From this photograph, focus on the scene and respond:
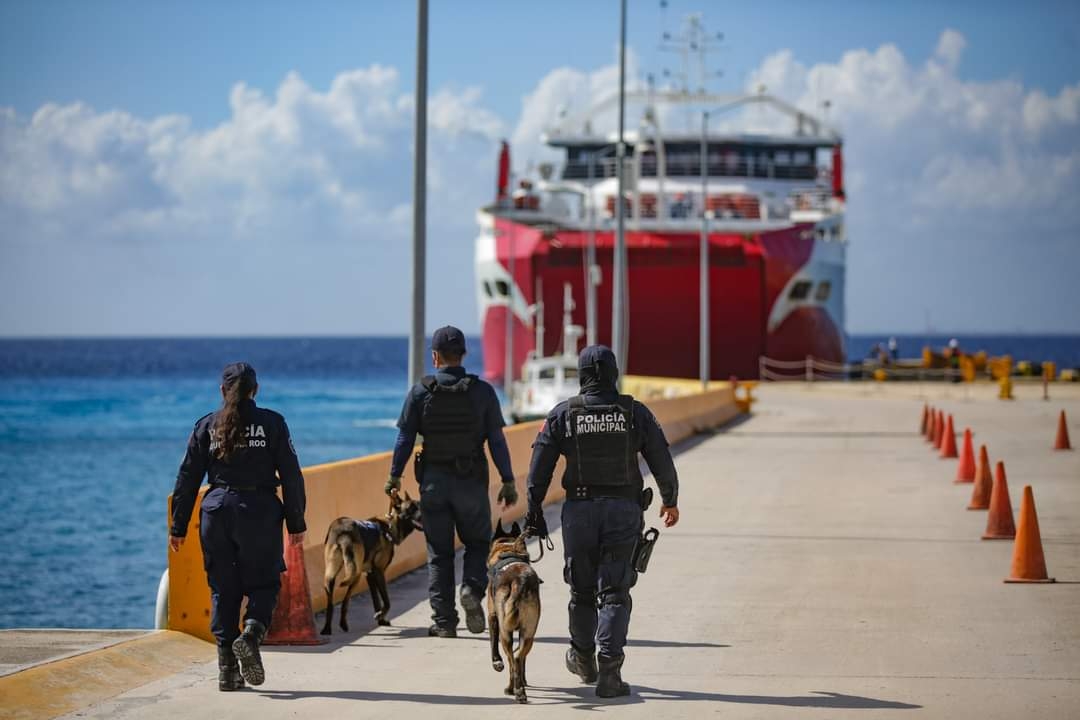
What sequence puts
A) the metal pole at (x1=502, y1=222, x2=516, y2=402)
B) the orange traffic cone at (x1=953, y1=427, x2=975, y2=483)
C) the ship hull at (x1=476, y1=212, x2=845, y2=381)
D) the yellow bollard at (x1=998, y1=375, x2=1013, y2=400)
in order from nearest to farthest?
the orange traffic cone at (x1=953, y1=427, x2=975, y2=483) < the yellow bollard at (x1=998, y1=375, x2=1013, y2=400) < the ship hull at (x1=476, y1=212, x2=845, y2=381) < the metal pole at (x1=502, y1=222, x2=516, y2=402)

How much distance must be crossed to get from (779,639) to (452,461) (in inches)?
85.7

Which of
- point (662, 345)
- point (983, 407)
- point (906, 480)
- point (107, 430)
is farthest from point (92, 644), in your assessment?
point (107, 430)

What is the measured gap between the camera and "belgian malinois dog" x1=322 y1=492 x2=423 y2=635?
9.77 metres

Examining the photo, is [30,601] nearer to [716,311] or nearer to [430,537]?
[430,537]

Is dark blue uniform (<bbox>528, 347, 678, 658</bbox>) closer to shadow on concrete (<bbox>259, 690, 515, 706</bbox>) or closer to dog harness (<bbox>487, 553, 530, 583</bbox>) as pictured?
dog harness (<bbox>487, 553, 530, 583</bbox>)

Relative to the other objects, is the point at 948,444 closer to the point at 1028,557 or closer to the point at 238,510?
the point at 1028,557

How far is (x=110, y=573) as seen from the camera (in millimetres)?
24000

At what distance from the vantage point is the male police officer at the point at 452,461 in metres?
9.48

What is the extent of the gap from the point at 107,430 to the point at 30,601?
156ft

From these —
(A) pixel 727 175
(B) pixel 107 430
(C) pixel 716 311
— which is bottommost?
(B) pixel 107 430

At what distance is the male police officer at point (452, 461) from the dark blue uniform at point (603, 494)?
4.11ft

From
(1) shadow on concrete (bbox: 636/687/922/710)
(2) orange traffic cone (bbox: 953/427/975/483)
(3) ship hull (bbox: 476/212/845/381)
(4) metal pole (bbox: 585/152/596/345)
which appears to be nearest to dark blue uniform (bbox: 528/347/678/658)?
(1) shadow on concrete (bbox: 636/687/922/710)

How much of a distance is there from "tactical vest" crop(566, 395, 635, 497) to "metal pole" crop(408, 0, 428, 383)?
21.9 feet

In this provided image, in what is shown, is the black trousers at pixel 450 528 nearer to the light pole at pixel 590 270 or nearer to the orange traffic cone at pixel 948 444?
the orange traffic cone at pixel 948 444
